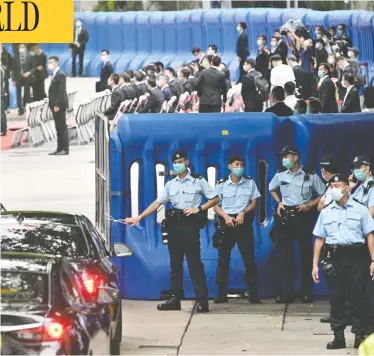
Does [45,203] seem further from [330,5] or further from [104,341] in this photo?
[330,5]

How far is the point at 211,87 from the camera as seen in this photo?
27062 millimetres

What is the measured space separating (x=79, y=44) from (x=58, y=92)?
20183 mm

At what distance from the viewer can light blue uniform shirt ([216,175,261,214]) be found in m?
15.0

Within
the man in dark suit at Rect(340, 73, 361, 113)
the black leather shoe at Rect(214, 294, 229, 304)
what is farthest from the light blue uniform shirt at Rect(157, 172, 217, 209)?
the man in dark suit at Rect(340, 73, 361, 113)

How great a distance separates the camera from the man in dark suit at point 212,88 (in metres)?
27.0

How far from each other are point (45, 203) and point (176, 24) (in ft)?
84.4

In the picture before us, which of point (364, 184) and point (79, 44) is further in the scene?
point (79, 44)

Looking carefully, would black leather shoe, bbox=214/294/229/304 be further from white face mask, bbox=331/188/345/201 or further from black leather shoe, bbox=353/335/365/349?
white face mask, bbox=331/188/345/201

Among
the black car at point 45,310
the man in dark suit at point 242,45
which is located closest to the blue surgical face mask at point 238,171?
the black car at point 45,310

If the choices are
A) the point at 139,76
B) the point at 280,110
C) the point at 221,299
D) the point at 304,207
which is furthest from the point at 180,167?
the point at 139,76

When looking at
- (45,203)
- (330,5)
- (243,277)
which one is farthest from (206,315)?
(330,5)

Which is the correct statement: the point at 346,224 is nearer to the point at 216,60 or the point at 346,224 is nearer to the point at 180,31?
the point at 216,60

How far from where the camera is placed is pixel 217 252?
51.6 ft

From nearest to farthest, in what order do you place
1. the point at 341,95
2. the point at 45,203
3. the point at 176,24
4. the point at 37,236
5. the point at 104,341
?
the point at 104,341
the point at 37,236
the point at 45,203
the point at 341,95
the point at 176,24
